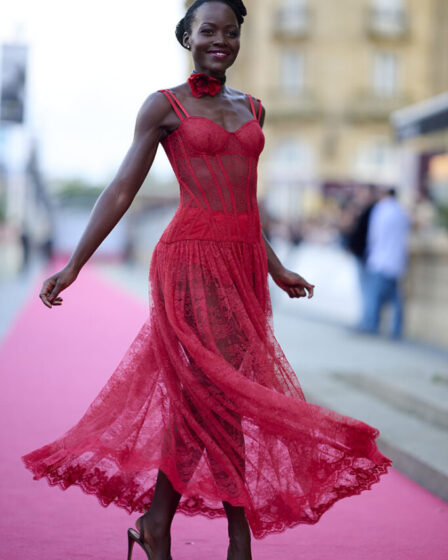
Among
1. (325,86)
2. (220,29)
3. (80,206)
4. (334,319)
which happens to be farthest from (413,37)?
(220,29)

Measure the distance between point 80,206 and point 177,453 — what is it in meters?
62.9

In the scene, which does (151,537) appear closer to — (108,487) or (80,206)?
(108,487)

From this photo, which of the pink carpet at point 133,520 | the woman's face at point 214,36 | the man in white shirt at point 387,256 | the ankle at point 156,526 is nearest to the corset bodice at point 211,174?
the woman's face at point 214,36

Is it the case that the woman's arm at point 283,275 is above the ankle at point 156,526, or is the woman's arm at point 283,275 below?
above

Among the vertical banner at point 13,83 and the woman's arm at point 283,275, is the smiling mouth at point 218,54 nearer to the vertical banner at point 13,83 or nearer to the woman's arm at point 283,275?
the woman's arm at point 283,275

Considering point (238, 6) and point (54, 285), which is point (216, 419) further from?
point (238, 6)

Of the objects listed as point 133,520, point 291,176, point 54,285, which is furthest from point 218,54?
point 291,176

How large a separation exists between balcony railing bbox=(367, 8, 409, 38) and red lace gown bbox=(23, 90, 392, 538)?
124ft

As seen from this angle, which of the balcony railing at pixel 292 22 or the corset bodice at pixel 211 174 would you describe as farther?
the balcony railing at pixel 292 22

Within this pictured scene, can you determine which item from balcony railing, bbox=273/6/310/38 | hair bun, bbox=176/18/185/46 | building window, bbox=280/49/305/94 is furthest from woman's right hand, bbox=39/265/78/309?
balcony railing, bbox=273/6/310/38

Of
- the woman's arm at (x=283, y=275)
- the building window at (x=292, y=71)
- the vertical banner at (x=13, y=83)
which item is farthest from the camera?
the building window at (x=292, y=71)

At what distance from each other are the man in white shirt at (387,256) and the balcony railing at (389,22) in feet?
96.9

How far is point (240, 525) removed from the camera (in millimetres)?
3006

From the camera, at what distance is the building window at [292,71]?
128 feet
